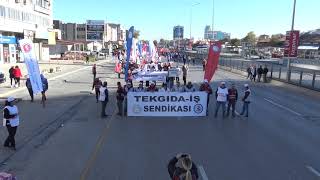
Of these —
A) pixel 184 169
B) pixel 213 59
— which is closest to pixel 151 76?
pixel 213 59

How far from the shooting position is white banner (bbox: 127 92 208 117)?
18828mm

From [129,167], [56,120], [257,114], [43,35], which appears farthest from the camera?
[43,35]

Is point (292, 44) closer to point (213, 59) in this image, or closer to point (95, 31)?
point (213, 59)

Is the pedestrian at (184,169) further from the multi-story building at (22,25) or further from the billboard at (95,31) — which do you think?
the billboard at (95,31)

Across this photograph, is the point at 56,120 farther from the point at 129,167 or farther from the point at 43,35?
the point at 43,35

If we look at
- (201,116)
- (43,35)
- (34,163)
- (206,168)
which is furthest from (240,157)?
(43,35)

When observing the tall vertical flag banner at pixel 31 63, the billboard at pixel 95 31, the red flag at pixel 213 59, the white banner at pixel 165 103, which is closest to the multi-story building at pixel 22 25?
the tall vertical flag banner at pixel 31 63

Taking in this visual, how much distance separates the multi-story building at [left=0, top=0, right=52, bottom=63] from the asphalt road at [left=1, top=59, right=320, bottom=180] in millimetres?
43183

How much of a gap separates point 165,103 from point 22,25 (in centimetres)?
5437

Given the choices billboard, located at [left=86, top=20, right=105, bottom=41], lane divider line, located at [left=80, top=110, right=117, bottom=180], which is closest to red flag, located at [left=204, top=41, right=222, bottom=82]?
lane divider line, located at [left=80, top=110, right=117, bottom=180]

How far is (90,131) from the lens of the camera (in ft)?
51.0

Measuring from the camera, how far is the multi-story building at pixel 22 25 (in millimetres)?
59763

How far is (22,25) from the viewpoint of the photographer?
67688 mm

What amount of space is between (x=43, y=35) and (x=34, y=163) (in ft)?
223
